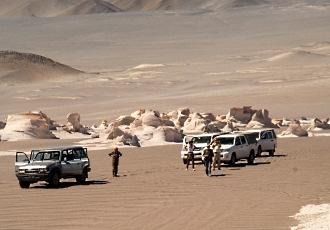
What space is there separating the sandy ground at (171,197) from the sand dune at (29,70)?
73394mm

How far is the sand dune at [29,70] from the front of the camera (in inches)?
3981

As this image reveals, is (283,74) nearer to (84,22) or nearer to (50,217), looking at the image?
(50,217)

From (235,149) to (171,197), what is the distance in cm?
950

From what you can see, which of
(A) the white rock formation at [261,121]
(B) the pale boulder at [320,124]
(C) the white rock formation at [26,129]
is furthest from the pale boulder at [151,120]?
(B) the pale boulder at [320,124]

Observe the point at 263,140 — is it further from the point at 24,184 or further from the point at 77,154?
the point at 24,184

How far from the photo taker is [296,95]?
69250 mm

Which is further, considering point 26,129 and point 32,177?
point 26,129

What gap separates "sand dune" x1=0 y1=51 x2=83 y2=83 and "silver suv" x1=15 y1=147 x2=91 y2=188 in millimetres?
76692

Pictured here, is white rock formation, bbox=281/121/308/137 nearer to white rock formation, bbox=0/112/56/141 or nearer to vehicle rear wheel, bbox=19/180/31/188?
white rock formation, bbox=0/112/56/141

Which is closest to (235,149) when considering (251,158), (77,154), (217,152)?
(251,158)

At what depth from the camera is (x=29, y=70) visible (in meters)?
106

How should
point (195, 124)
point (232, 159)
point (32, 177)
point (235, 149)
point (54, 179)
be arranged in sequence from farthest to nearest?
1. point (195, 124)
2. point (235, 149)
3. point (232, 159)
4. point (54, 179)
5. point (32, 177)

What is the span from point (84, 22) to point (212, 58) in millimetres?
61272

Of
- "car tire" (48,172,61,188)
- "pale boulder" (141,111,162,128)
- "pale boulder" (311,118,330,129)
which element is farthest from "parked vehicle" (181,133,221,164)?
"pale boulder" (311,118,330,129)
